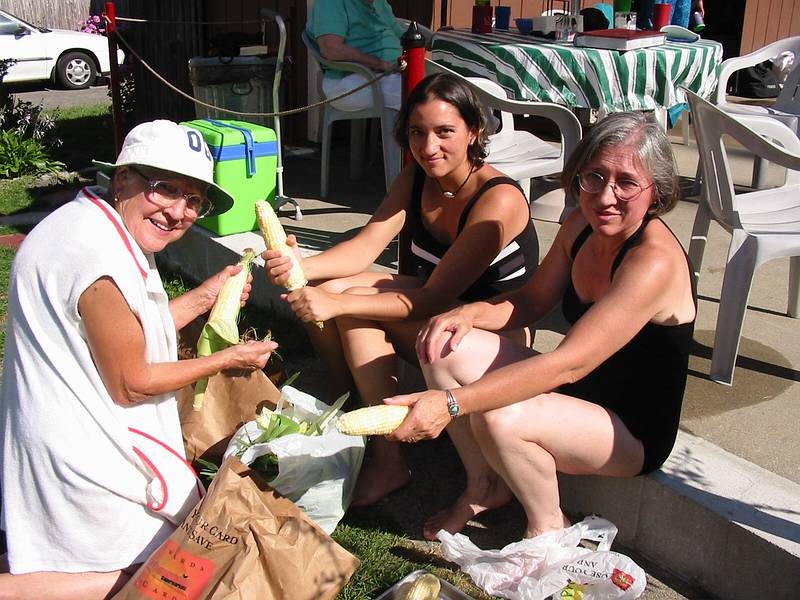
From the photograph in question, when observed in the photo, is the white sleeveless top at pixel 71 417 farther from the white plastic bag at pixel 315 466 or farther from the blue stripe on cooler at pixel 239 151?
the blue stripe on cooler at pixel 239 151

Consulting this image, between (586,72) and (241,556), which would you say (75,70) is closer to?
(586,72)

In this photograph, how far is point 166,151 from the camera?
7.07 ft

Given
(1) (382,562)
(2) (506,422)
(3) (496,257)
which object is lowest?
(1) (382,562)

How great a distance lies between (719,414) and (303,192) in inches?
161

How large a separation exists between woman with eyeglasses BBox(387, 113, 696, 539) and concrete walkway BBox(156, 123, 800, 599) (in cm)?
17

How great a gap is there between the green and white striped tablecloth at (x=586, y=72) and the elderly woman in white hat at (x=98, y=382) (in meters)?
3.13

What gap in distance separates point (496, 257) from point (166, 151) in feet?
4.49

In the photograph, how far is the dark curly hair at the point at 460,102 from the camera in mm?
2957

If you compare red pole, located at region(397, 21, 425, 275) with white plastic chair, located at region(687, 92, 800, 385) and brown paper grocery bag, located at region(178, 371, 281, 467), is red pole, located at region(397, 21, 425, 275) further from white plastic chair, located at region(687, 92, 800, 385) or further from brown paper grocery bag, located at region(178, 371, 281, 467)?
white plastic chair, located at region(687, 92, 800, 385)

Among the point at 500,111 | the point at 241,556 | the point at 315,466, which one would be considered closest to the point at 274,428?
the point at 315,466

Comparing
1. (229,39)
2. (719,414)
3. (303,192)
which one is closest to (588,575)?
(719,414)

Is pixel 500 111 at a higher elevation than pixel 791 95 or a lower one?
lower

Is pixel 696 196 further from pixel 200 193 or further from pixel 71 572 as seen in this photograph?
pixel 71 572

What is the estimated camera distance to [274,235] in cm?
303
